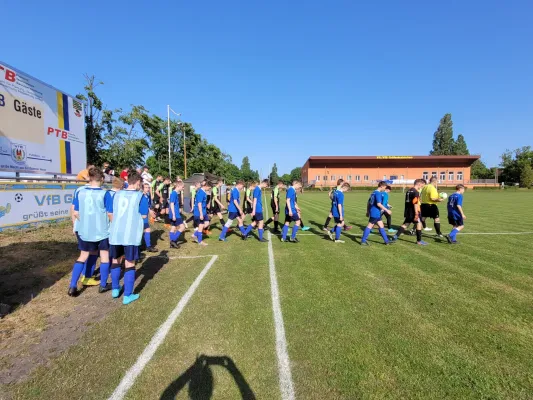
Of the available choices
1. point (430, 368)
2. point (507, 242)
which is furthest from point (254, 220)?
point (507, 242)

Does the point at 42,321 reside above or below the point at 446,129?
below

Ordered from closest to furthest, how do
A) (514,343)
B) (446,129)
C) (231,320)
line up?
(514,343)
(231,320)
(446,129)

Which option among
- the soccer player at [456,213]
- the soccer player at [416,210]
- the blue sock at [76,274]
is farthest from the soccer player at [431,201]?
the blue sock at [76,274]

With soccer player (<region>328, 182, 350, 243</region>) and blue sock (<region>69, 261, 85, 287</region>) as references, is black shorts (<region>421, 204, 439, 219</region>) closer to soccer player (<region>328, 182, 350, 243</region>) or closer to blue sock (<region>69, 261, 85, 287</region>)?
soccer player (<region>328, 182, 350, 243</region>)

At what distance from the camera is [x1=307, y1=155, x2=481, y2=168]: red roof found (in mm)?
66750

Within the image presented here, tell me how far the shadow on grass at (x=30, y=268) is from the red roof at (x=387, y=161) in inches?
2444

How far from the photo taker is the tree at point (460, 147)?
91.9m

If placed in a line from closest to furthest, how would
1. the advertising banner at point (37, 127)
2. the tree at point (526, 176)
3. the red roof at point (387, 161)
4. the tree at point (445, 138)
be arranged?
the advertising banner at point (37, 127) → the tree at point (526, 176) → the red roof at point (387, 161) → the tree at point (445, 138)

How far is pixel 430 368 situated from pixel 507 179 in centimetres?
9747

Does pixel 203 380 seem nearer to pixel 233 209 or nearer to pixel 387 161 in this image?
pixel 233 209

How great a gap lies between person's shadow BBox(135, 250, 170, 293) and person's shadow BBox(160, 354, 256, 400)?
105 inches

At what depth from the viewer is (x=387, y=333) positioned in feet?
11.2

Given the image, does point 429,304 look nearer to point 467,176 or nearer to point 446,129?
point 467,176

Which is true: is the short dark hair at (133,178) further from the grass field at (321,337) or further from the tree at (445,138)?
the tree at (445,138)
